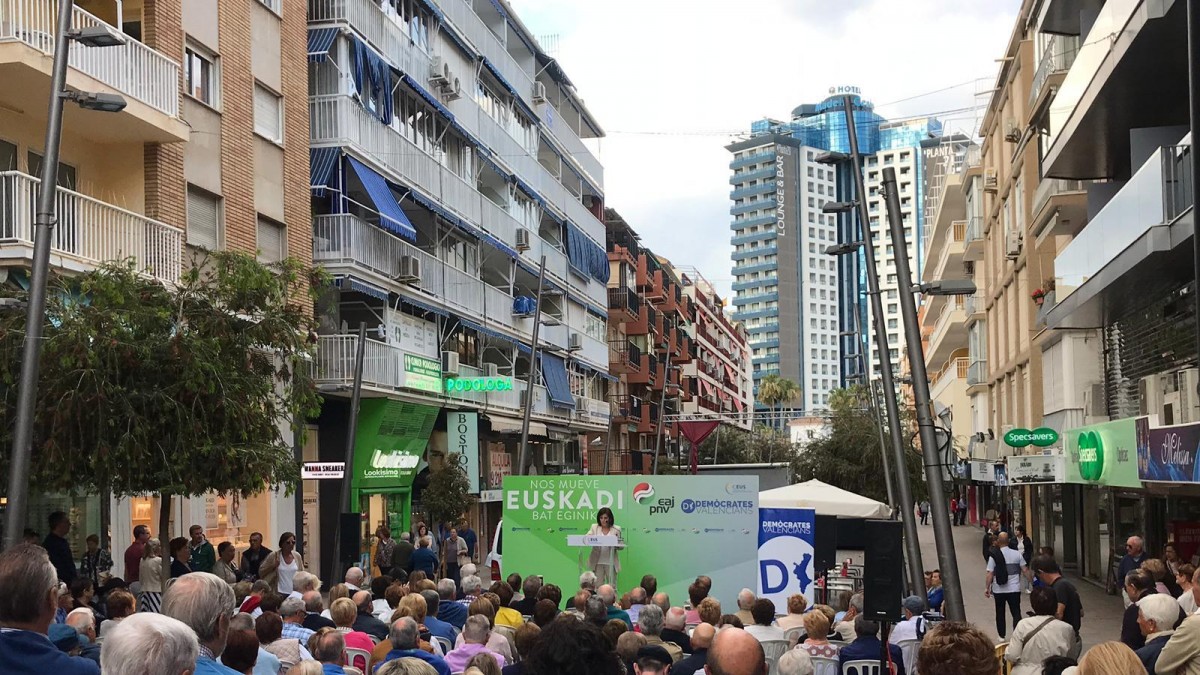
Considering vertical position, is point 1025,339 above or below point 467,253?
below

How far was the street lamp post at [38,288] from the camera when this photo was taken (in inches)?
509

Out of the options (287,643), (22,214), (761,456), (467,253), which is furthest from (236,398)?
(761,456)

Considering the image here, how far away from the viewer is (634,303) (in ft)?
265

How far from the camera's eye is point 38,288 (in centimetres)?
1362

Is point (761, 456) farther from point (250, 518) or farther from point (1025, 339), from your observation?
point (250, 518)

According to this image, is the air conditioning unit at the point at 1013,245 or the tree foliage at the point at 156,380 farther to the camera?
the air conditioning unit at the point at 1013,245

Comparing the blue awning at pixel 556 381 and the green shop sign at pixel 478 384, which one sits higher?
the blue awning at pixel 556 381

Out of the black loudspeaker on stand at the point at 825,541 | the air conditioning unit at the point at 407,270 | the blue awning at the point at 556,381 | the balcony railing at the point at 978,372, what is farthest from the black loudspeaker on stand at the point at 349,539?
the balcony railing at the point at 978,372

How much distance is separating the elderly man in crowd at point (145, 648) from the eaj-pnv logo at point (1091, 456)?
78.9ft

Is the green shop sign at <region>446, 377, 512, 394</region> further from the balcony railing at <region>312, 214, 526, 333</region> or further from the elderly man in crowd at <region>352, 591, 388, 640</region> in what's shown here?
the elderly man in crowd at <region>352, 591, 388, 640</region>

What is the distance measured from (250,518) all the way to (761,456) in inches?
2626

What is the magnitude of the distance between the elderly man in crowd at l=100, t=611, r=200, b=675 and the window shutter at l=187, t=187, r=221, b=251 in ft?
73.2

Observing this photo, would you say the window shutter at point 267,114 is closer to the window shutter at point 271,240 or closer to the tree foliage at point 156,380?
the window shutter at point 271,240

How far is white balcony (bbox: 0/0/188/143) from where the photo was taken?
20156 millimetres
